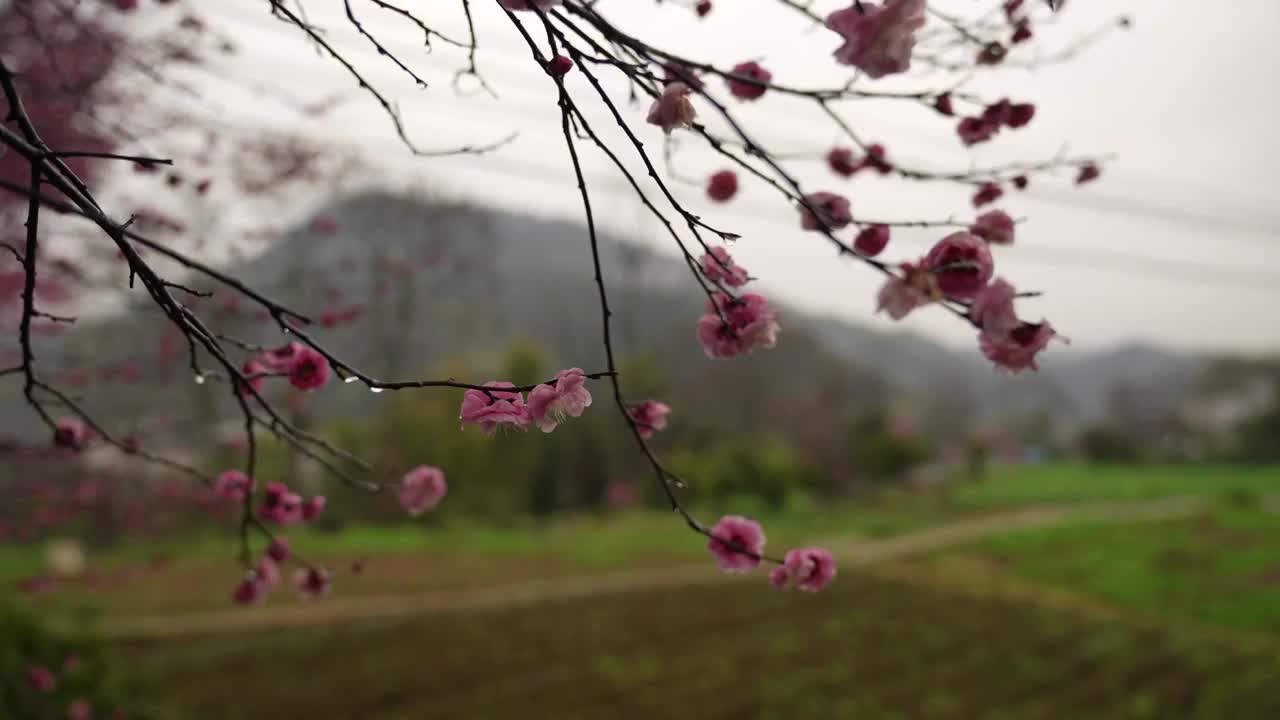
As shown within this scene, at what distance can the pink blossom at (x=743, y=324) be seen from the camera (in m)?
0.87

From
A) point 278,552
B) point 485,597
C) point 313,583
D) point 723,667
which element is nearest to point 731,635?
point 723,667

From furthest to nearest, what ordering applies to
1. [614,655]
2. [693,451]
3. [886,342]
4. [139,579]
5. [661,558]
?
[886,342]
[693,451]
[661,558]
[139,579]
[614,655]

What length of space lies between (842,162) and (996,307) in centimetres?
78

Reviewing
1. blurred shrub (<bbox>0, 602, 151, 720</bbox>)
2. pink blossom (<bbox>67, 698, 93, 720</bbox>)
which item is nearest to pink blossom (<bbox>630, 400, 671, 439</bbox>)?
blurred shrub (<bbox>0, 602, 151, 720</bbox>)

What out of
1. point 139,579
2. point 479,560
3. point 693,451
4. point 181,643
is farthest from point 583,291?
point 181,643

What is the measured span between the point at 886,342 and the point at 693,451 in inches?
765

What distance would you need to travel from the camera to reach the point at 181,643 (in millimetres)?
5488

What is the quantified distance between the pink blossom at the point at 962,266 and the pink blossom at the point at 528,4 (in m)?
0.44

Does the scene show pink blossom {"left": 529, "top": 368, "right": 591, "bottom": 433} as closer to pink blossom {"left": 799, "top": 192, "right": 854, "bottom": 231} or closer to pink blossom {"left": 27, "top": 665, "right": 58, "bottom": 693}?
pink blossom {"left": 799, "top": 192, "right": 854, "bottom": 231}

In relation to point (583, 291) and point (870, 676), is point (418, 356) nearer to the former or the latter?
point (583, 291)

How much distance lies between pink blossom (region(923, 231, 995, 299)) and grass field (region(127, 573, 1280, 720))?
12.3 ft

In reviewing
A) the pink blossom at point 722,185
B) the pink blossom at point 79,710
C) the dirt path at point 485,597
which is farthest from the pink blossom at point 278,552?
the dirt path at point 485,597

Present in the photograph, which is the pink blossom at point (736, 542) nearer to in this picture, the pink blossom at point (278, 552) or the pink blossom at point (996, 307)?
the pink blossom at point (996, 307)

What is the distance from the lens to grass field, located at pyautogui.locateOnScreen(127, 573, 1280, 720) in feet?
13.6
